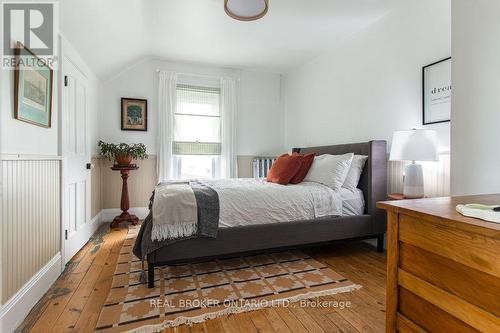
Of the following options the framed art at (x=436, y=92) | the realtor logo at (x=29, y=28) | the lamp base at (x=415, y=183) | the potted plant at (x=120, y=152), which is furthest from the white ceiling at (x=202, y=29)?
the lamp base at (x=415, y=183)

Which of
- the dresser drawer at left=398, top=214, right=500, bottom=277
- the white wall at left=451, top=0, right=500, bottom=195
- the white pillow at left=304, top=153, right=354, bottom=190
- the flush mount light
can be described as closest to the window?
the white pillow at left=304, top=153, right=354, bottom=190

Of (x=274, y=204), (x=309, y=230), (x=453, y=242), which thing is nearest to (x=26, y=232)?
(x=274, y=204)

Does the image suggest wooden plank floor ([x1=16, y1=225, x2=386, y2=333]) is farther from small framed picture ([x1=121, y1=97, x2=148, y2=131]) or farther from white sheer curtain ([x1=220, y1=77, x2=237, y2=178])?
white sheer curtain ([x1=220, y1=77, x2=237, y2=178])

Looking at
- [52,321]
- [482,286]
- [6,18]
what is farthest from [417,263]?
[6,18]

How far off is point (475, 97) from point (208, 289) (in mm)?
2073

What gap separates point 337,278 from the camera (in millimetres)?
2143

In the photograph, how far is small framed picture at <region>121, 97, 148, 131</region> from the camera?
13.5ft

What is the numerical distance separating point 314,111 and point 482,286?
3.68 metres

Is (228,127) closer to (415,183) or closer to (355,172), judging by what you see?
(355,172)

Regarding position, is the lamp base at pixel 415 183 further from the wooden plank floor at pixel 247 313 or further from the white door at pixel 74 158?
the white door at pixel 74 158

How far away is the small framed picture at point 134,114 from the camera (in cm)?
412

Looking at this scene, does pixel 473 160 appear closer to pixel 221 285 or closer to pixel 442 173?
pixel 442 173

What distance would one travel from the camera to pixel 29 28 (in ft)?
5.82

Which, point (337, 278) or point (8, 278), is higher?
point (8, 278)
